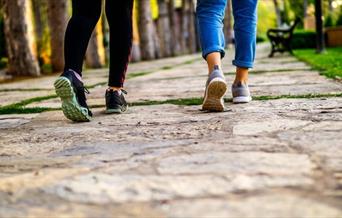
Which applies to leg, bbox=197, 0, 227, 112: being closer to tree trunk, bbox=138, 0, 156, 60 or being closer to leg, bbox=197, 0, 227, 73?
leg, bbox=197, 0, 227, 73

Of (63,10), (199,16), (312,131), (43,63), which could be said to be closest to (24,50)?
(63,10)

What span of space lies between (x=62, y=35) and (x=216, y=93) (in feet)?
28.3

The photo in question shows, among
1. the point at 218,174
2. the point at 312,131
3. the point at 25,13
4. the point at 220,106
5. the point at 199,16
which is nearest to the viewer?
the point at 218,174

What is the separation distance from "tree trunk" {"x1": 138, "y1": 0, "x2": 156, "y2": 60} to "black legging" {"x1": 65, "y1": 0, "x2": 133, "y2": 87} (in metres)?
13.6

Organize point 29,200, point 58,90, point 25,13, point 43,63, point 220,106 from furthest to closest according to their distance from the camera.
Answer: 1. point 43,63
2. point 25,13
3. point 220,106
4. point 58,90
5. point 29,200

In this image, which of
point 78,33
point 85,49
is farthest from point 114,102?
point 78,33

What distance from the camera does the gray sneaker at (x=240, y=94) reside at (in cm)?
339

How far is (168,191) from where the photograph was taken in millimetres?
1434

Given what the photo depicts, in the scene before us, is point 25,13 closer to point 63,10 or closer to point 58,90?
point 63,10

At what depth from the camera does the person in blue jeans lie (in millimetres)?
2984

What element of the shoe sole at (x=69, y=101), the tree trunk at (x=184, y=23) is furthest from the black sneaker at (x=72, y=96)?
the tree trunk at (x=184, y=23)

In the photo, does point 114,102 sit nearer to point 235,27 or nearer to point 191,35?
point 235,27

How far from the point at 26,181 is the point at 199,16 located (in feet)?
6.50

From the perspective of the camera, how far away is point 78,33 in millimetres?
2969
